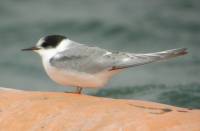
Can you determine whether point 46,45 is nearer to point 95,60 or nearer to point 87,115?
point 95,60

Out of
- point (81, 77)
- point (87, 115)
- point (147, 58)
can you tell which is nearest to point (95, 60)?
point (81, 77)

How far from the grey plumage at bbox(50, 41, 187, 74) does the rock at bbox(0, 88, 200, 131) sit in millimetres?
550

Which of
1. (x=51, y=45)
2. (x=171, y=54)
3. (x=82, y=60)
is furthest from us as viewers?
(x=51, y=45)

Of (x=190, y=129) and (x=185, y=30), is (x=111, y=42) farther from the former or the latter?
(x=190, y=129)

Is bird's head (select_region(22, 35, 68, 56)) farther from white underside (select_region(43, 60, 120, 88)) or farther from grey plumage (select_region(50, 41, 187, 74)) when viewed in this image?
white underside (select_region(43, 60, 120, 88))

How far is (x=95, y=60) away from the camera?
7.45 meters

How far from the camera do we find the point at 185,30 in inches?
618

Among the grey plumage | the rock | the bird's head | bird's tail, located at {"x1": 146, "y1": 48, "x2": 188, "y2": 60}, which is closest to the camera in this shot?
the rock

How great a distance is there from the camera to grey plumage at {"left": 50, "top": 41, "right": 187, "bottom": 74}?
7411mm

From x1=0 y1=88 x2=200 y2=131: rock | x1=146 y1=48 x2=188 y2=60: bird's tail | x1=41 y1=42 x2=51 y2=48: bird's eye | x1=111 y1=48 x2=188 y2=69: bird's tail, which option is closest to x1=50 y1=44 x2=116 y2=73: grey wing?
x1=111 y1=48 x2=188 y2=69: bird's tail

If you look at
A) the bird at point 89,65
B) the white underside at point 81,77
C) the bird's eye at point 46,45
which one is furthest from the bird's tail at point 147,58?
the bird's eye at point 46,45

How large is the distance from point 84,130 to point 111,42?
8.91m

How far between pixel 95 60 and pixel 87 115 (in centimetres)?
120

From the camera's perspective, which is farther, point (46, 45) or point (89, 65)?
point (46, 45)
